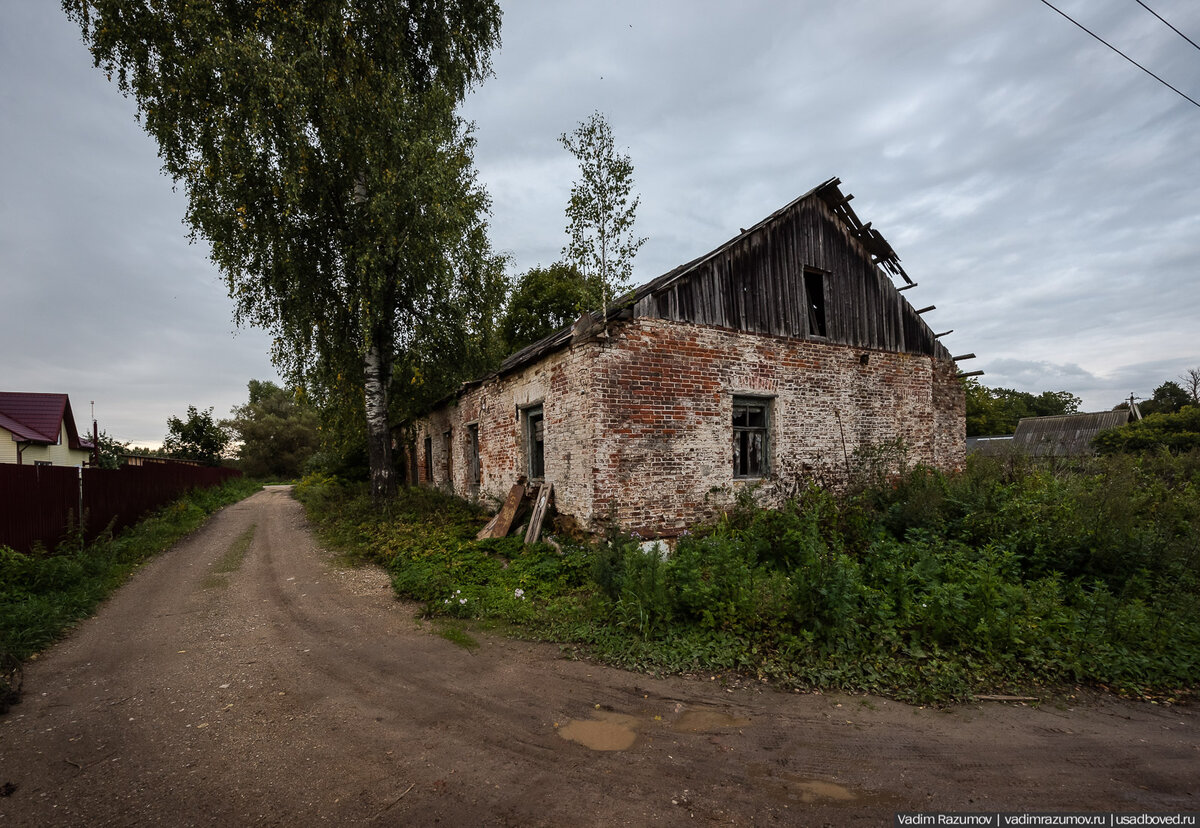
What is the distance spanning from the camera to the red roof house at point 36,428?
18578 millimetres

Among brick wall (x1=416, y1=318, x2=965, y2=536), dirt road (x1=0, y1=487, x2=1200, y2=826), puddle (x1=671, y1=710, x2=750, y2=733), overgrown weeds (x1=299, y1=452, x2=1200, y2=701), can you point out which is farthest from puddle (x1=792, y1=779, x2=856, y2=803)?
brick wall (x1=416, y1=318, x2=965, y2=536)

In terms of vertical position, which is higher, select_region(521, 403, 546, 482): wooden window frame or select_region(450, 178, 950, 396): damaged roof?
select_region(450, 178, 950, 396): damaged roof

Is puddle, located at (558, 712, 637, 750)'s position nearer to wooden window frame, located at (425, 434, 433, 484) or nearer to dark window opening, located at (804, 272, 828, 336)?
dark window opening, located at (804, 272, 828, 336)

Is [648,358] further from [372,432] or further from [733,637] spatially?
[372,432]

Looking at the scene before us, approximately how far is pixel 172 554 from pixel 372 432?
4.45 meters

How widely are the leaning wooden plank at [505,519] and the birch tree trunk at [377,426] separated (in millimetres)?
3937

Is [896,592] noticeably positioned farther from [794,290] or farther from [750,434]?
[794,290]

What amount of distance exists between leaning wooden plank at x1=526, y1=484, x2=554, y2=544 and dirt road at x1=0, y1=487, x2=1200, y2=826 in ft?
11.3

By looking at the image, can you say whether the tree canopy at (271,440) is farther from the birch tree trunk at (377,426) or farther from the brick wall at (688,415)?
the brick wall at (688,415)

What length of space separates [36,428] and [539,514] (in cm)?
2501

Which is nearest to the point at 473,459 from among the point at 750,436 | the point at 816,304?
the point at 750,436

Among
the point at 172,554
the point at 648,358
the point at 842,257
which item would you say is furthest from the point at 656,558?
the point at 172,554

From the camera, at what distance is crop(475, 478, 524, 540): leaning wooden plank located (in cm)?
945

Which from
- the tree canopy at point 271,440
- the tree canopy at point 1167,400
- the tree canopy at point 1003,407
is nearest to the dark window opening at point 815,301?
the tree canopy at point 1003,407
